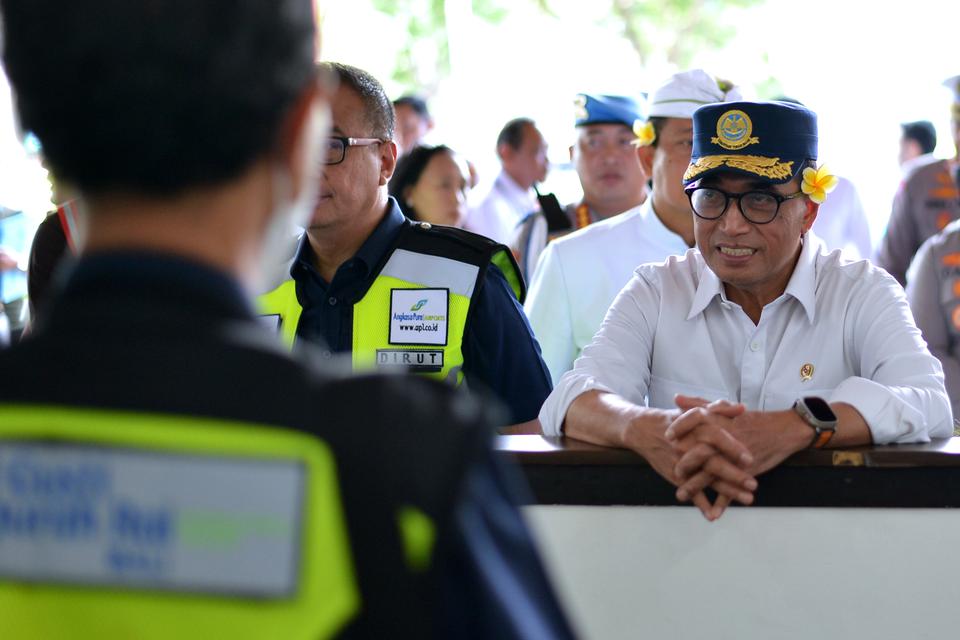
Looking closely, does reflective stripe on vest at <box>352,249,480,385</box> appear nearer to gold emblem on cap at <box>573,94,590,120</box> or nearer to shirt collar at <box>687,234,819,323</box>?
shirt collar at <box>687,234,819,323</box>

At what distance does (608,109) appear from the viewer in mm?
4930

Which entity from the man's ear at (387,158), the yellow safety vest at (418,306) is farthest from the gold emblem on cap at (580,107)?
the yellow safety vest at (418,306)

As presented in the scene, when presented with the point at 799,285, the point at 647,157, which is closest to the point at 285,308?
the point at 799,285

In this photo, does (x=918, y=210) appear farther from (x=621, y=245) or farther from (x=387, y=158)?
(x=387, y=158)

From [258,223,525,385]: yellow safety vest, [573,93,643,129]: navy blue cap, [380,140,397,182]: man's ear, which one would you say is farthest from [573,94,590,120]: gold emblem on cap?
[258,223,525,385]: yellow safety vest

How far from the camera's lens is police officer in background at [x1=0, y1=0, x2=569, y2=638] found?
85cm

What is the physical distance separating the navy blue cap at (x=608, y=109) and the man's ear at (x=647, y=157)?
0.80 meters

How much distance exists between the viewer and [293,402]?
34.1 inches

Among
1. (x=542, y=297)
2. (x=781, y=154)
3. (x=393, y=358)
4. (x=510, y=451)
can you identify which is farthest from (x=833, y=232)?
(x=510, y=451)

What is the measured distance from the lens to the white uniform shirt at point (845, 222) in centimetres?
496

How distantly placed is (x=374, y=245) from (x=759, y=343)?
0.98 meters

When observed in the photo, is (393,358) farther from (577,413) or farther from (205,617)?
(205,617)

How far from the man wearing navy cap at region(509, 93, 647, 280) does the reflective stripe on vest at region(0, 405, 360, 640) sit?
400cm

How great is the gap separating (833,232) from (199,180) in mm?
4433
